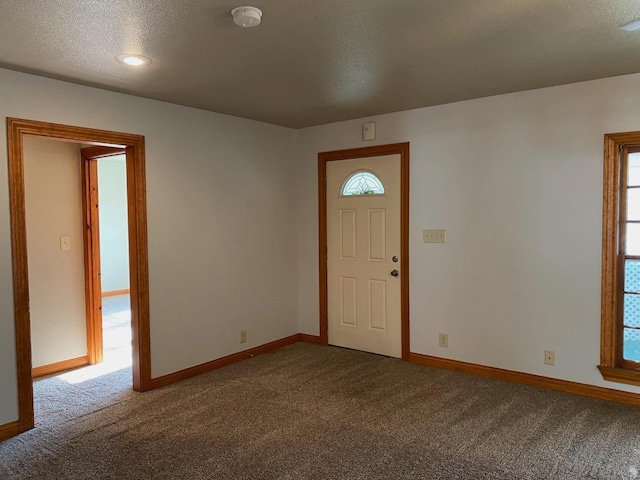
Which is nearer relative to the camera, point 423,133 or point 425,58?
point 425,58

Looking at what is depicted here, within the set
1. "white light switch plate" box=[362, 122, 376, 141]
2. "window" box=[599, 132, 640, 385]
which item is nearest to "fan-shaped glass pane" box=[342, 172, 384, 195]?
"white light switch plate" box=[362, 122, 376, 141]

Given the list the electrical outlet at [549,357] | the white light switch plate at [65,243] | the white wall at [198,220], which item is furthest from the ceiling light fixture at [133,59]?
the electrical outlet at [549,357]

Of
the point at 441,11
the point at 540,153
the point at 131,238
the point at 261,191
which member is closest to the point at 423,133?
the point at 540,153

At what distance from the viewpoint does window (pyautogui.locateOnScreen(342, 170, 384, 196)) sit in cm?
451

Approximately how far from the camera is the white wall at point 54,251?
4.11 meters

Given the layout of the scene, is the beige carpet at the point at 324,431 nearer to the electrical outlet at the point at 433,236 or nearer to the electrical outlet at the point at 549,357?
the electrical outlet at the point at 549,357

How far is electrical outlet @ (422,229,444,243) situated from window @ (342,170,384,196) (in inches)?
24.6

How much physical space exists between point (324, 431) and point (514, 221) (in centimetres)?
221

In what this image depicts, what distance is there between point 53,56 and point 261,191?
2313 millimetres

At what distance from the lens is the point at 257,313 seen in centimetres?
467

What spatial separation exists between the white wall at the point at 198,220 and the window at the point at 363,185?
70cm

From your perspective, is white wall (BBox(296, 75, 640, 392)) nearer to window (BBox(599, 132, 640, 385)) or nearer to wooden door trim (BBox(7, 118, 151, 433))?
window (BBox(599, 132, 640, 385))

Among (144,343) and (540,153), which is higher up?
(540,153)

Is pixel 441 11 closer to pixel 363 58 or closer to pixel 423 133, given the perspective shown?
pixel 363 58
